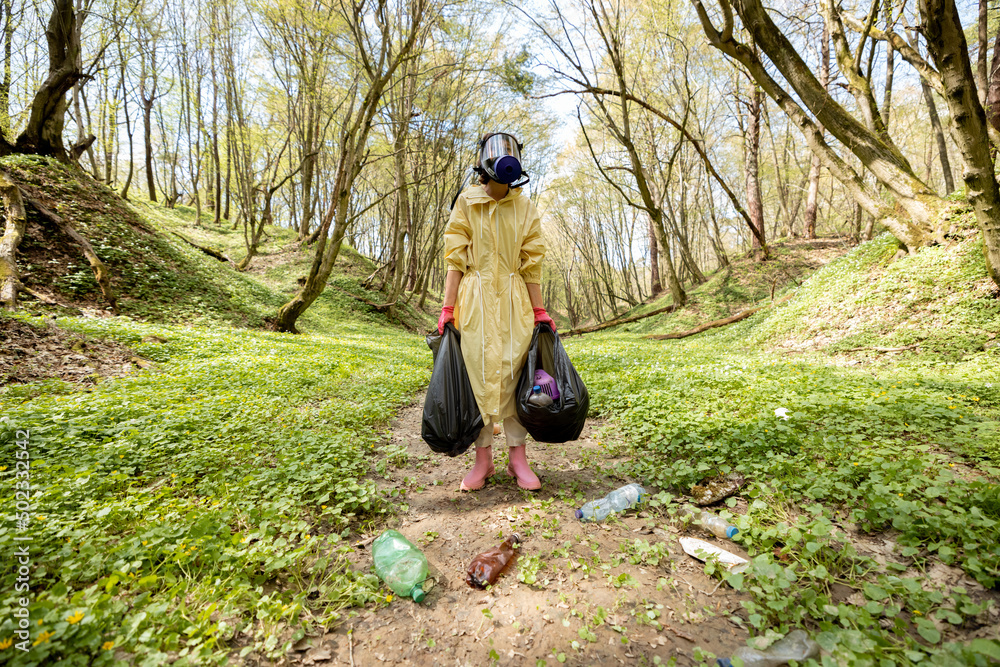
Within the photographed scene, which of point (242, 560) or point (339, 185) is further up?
point (339, 185)

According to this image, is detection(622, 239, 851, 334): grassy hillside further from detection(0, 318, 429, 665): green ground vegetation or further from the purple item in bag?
detection(0, 318, 429, 665): green ground vegetation

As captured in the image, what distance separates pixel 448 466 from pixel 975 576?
3.00m

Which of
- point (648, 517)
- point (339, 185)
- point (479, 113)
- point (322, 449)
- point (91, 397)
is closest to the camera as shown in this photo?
point (648, 517)

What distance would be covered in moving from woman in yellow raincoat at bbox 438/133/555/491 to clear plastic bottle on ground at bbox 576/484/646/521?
43 centimetres

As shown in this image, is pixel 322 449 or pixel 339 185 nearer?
pixel 322 449

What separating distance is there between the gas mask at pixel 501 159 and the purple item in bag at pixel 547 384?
131 centimetres

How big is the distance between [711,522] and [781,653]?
0.83 meters

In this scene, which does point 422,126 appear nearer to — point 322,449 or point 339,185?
point 339,185

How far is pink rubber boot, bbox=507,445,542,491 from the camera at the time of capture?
2844 millimetres

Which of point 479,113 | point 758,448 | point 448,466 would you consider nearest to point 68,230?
point 448,466

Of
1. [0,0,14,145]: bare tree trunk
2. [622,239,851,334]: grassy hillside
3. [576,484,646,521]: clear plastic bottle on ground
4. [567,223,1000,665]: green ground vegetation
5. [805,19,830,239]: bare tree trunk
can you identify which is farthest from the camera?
[622,239,851,334]: grassy hillside

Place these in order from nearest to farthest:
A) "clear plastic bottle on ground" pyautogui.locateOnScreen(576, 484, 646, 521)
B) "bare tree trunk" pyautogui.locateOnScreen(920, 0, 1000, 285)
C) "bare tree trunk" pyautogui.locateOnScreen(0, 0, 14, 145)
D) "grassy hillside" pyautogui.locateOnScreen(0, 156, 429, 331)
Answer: "clear plastic bottle on ground" pyautogui.locateOnScreen(576, 484, 646, 521) → "bare tree trunk" pyautogui.locateOnScreen(920, 0, 1000, 285) → "grassy hillside" pyautogui.locateOnScreen(0, 156, 429, 331) → "bare tree trunk" pyautogui.locateOnScreen(0, 0, 14, 145)

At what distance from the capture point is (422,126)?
15547 millimetres

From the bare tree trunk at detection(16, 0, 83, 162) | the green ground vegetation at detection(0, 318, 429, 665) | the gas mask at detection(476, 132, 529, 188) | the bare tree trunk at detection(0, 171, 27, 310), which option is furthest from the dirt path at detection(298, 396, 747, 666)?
the bare tree trunk at detection(16, 0, 83, 162)
